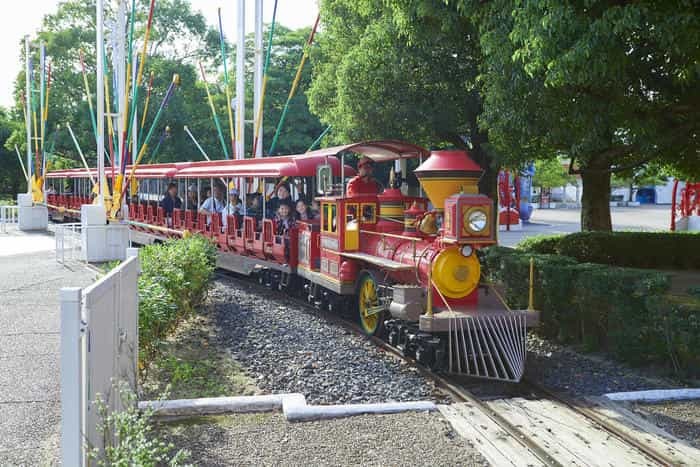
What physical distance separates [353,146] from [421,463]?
6.19m

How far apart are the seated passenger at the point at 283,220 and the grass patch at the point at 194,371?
12.4 feet

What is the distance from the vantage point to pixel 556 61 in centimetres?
808

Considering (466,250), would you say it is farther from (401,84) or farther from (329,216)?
(401,84)

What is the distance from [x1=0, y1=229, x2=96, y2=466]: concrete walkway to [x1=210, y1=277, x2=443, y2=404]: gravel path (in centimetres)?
223

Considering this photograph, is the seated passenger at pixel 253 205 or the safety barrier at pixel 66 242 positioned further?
the safety barrier at pixel 66 242

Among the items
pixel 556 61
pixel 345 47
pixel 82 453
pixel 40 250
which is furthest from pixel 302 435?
pixel 40 250

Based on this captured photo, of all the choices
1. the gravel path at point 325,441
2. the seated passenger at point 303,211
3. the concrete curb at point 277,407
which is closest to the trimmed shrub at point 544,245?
the seated passenger at point 303,211

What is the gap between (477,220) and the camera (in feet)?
27.3

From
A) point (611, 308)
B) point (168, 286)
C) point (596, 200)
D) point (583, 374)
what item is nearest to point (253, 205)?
point (168, 286)

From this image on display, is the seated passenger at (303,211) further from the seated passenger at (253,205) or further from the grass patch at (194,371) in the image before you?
the grass patch at (194,371)

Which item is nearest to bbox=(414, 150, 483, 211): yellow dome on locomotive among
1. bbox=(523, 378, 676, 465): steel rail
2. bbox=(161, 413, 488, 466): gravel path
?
bbox=(523, 378, 676, 465): steel rail

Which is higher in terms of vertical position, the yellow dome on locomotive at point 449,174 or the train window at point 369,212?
the yellow dome on locomotive at point 449,174

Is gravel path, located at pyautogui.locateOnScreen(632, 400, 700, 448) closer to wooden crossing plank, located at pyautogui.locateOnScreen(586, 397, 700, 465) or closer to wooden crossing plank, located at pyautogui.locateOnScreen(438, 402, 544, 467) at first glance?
wooden crossing plank, located at pyautogui.locateOnScreen(586, 397, 700, 465)

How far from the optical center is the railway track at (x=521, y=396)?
5.98 meters
